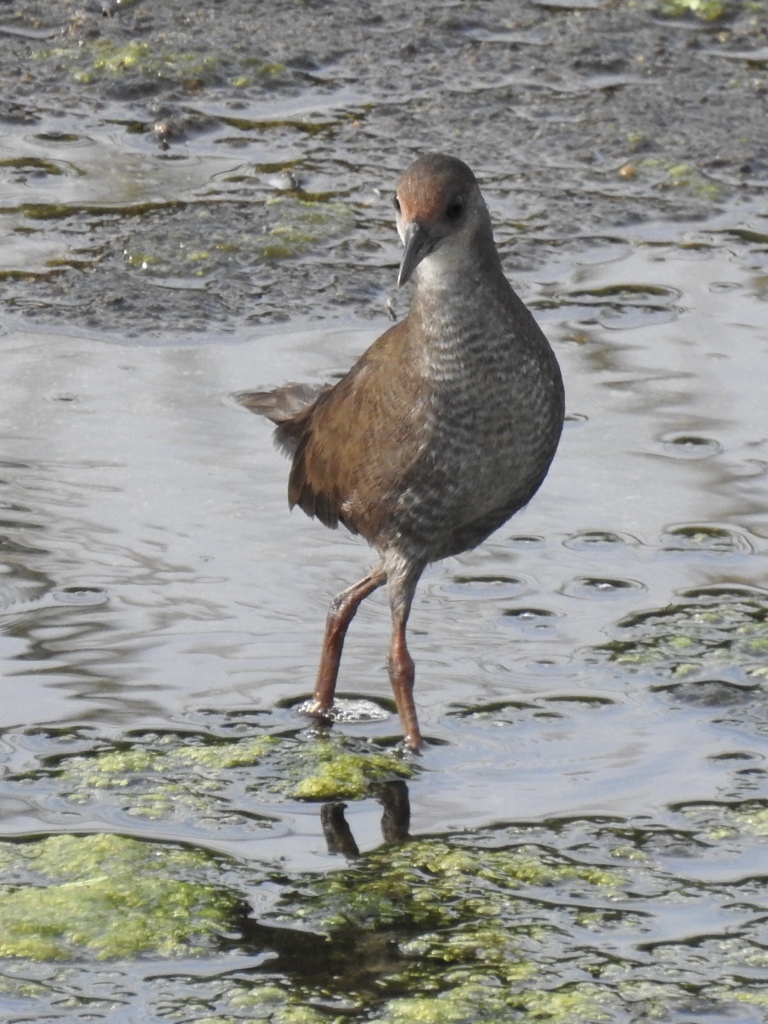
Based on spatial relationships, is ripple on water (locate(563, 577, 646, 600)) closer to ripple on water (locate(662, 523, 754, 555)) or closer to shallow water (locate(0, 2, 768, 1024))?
shallow water (locate(0, 2, 768, 1024))

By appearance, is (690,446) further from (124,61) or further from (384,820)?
(124,61)

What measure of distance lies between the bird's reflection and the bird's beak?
1.26 meters

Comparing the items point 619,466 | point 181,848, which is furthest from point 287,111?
point 181,848

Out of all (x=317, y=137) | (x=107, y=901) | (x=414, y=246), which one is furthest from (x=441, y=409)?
(x=317, y=137)

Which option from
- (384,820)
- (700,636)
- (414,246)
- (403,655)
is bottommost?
(384,820)

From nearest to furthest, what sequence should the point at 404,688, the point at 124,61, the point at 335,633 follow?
1. the point at 404,688
2. the point at 335,633
3. the point at 124,61

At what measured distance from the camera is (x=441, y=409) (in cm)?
481

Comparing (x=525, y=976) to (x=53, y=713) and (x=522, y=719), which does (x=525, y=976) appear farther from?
(x=53, y=713)

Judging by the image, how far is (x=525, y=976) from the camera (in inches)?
157

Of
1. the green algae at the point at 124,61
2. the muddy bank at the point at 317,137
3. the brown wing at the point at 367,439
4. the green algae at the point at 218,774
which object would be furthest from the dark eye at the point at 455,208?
the green algae at the point at 124,61

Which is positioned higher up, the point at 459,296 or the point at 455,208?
the point at 455,208

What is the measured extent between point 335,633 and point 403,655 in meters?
0.25

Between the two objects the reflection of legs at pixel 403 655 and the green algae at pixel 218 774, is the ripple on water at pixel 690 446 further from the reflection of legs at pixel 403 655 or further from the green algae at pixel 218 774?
the green algae at pixel 218 774

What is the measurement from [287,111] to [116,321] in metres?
1.94
